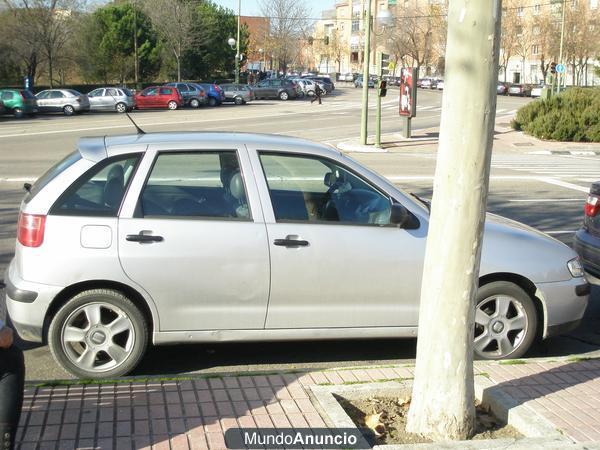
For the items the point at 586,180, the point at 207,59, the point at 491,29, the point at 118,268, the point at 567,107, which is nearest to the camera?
the point at 491,29

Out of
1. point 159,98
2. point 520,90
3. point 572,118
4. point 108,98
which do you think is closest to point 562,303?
point 572,118

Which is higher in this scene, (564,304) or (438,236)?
(438,236)

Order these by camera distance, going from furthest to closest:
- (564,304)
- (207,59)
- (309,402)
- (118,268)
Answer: (207,59) < (564,304) < (118,268) < (309,402)

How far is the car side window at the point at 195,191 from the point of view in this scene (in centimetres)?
561

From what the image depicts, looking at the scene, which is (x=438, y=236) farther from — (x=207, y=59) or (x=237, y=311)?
(x=207, y=59)

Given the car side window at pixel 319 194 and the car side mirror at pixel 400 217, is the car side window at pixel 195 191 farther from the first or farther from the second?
the car side mirror at pixel 400 217

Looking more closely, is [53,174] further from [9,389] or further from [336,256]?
[9,389]

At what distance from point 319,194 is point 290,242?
596 millimetres

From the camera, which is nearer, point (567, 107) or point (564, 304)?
point (564, 304)

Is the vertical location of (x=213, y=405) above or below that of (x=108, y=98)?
above

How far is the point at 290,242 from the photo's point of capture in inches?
218

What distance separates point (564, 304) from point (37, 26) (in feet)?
167

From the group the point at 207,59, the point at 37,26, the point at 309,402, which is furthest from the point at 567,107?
the point at 207,59

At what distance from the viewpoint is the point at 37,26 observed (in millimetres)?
51531
